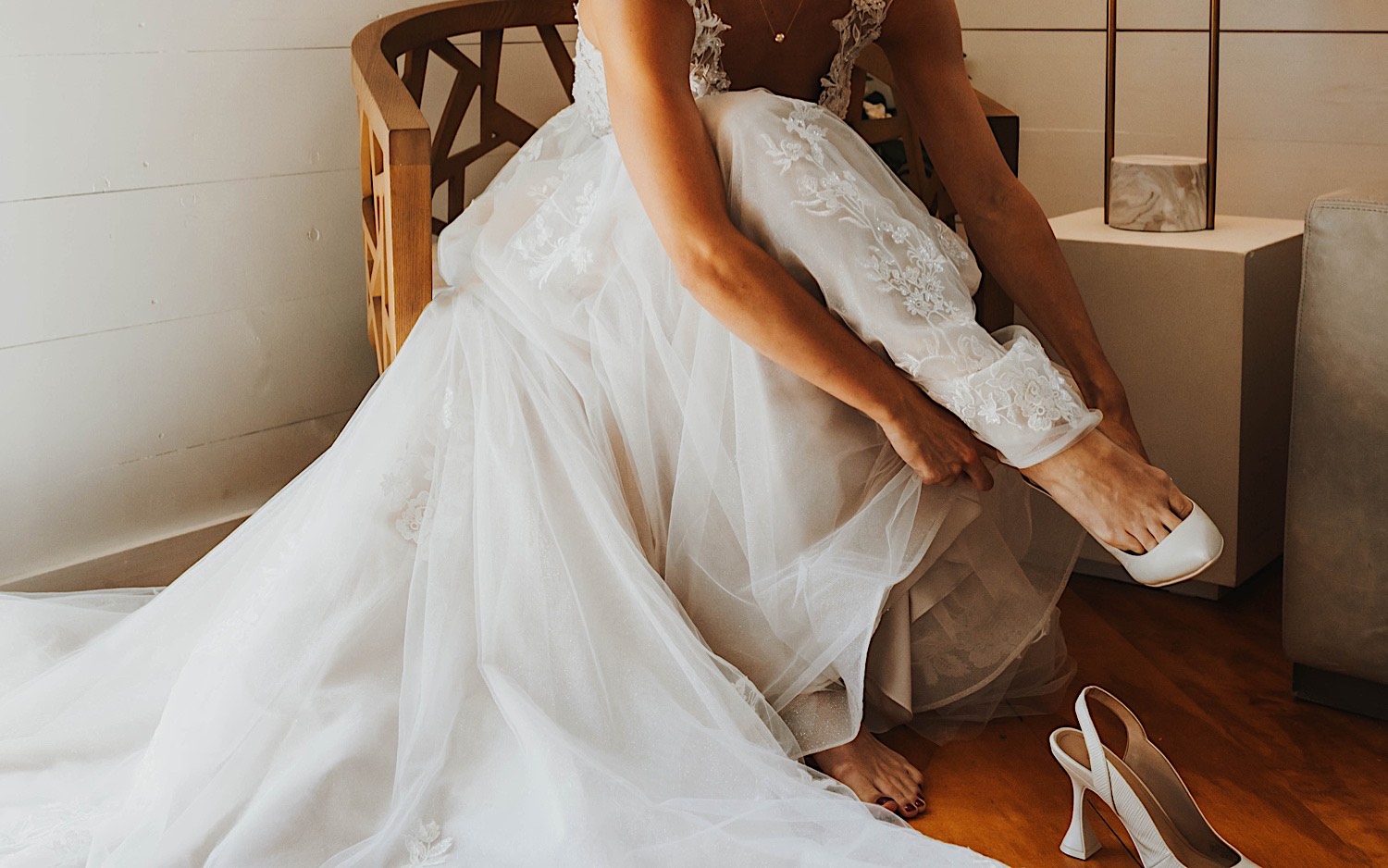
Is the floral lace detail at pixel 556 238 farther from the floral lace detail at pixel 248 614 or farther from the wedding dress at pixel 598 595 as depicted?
the floral lace detail at pixel 248 614

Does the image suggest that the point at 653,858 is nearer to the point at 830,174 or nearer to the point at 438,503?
the point at 438,503

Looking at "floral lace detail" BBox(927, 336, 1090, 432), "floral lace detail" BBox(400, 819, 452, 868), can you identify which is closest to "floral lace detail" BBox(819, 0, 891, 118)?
"floral lace detail" BBox(927, 336, 1090, 432)

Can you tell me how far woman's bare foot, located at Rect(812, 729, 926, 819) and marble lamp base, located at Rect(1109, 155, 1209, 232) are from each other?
0.97 metres

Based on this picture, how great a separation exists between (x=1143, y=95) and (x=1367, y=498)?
3.76 feet

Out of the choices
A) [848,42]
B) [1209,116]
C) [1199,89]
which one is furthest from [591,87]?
[1199,89]

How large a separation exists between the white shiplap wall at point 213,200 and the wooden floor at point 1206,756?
880 mm

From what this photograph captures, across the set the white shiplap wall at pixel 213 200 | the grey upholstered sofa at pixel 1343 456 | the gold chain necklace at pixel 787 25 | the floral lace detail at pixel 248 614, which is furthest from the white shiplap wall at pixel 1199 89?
the floral lace detail at pixel 248 614

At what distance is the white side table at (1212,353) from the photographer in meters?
1.80

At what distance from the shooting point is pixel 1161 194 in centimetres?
194

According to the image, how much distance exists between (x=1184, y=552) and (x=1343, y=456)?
0.31m

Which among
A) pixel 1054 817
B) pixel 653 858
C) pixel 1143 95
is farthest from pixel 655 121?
pixel 1143 95

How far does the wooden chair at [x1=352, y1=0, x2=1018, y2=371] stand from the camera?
152 centimetres

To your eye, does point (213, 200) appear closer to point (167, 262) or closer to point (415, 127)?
point (167, 262)

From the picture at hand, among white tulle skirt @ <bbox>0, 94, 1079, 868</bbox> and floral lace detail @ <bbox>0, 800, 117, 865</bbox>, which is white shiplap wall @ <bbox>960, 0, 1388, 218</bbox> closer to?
white tulle skirt @ <bbox>0, 94, 1079, 868</bbox>
